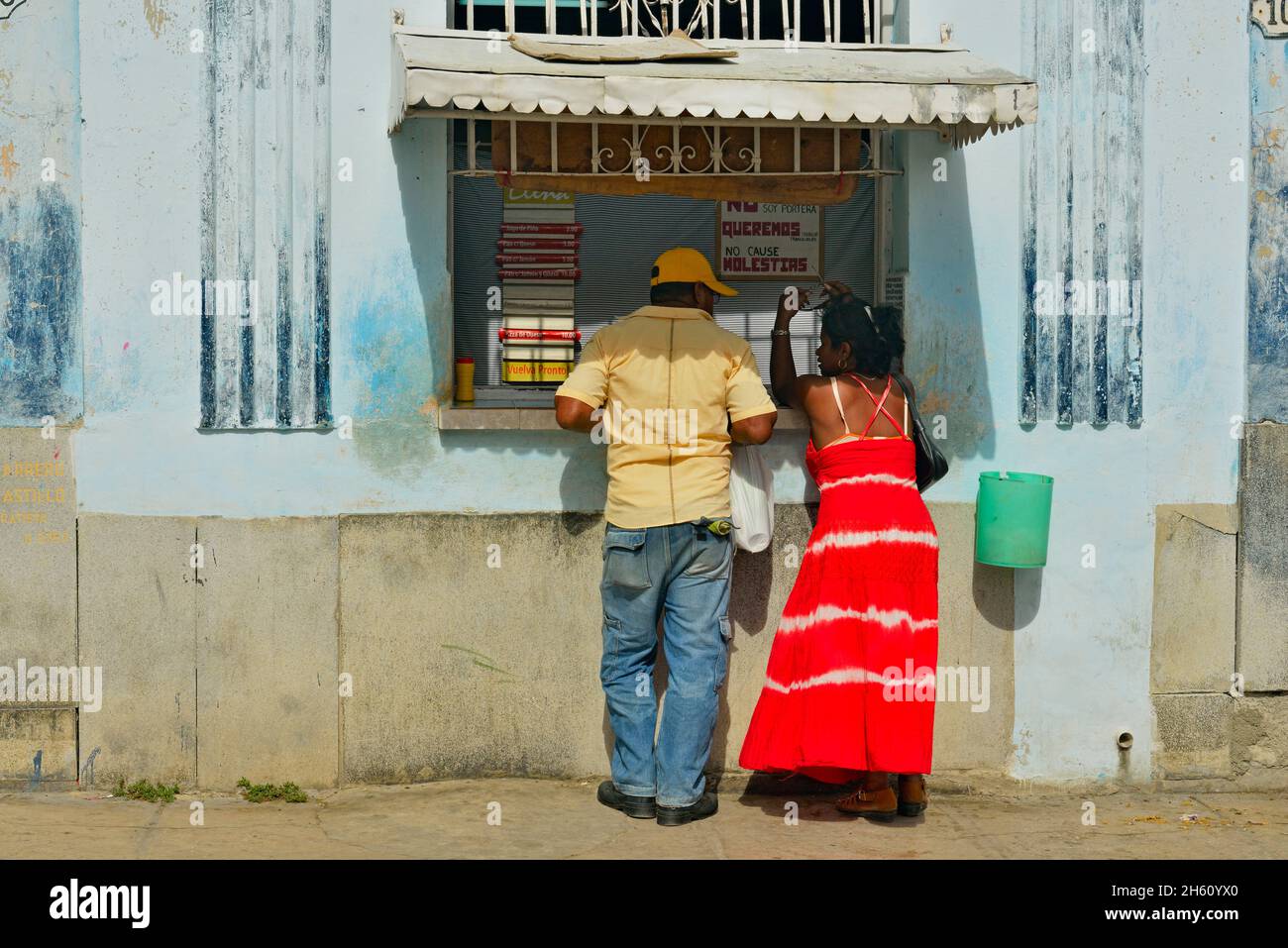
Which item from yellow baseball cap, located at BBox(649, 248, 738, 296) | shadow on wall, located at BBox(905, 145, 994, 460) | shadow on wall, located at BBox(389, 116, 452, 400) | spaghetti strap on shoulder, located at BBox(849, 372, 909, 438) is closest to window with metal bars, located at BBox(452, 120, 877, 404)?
shadow on wall, located at BBox(389, 116, 452, 400)

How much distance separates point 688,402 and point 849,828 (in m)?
1.68

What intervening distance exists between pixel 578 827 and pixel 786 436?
1682 mm

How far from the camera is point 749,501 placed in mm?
5633

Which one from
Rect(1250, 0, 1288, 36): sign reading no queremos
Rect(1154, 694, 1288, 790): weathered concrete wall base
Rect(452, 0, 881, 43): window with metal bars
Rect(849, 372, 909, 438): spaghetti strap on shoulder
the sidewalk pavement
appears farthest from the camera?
Rect(1154, 694, 1288, 790): weathered concrete wall base

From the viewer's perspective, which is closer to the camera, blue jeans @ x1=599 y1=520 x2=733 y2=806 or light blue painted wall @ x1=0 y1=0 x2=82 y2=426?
blue jeans @ x1=599 y1=520 x2=733 y2=806

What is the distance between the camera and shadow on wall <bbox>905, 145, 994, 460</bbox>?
5922mm

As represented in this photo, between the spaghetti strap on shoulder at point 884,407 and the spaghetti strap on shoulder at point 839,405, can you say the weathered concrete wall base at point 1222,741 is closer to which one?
the spaghetti strap on shoulder at point 884,407

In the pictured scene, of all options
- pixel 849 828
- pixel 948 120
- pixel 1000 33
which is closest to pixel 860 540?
pixel 849 828

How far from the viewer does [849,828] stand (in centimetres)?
561

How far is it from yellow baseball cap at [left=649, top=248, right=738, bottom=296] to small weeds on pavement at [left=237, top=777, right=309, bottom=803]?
91.1 inches

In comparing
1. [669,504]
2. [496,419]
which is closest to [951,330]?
[669,504]

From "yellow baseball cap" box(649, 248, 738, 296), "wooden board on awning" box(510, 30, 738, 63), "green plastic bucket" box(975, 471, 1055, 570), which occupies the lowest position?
"green plastic bucket" box(975, 471, 1055, 570)

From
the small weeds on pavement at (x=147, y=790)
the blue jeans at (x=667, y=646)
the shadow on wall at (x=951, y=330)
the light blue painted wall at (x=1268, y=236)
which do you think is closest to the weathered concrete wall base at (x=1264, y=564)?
the light blue painted wall at (x=1268, y=236)

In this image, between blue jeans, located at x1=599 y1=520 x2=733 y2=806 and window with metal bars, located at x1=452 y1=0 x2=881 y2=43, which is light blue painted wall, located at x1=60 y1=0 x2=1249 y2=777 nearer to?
window with metal bars, located at x1=452 y1=0 x2=881 y2=43
